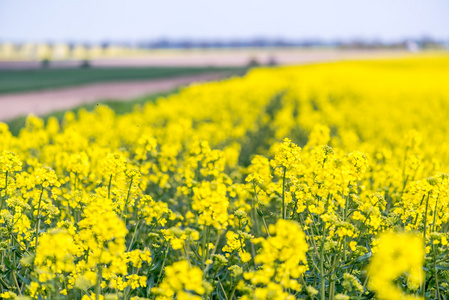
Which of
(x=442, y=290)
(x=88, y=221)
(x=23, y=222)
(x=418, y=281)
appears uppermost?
(x=88, y=221)

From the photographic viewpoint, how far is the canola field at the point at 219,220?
7.59 ft

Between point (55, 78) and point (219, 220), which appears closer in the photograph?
point (219, 220)

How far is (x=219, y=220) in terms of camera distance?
2.49m

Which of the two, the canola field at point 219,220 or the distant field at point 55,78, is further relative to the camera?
the distant field at point 55,78

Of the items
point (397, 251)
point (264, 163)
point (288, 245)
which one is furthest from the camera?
point (264, 163)

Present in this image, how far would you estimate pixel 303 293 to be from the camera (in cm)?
310

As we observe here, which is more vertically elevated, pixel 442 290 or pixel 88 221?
pixel 88 221

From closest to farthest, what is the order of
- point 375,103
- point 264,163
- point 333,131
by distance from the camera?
point 264,163 < point 333,131 < point 375,103

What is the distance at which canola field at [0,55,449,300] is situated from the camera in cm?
231

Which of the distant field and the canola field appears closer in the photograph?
the canola field

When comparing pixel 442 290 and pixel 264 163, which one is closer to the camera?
pixel 442 290

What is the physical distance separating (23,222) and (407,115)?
9.70 meters

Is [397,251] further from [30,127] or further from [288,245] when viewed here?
[30,127]

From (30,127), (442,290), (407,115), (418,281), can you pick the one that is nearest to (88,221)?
(418,281)
